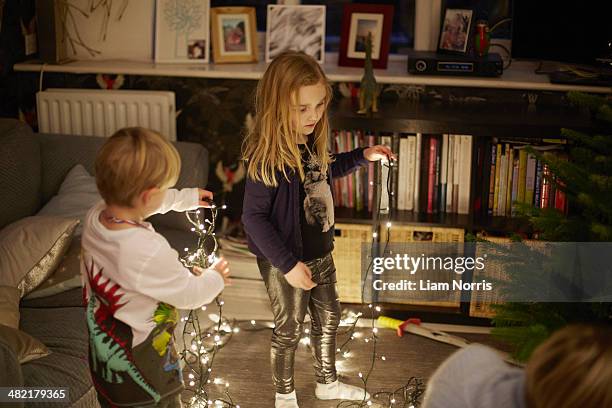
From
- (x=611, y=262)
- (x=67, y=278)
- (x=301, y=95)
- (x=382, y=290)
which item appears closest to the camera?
(x=611, y=262)

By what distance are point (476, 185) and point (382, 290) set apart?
553mm

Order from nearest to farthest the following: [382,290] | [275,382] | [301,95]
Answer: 1. [301,95]
2. [275,382]
3. [382,290]

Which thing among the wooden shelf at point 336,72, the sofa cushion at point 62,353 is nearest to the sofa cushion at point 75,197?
the sofa cushion at point 62,353

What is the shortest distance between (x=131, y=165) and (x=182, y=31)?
1.87 meters

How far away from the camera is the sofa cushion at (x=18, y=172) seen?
2.89 m

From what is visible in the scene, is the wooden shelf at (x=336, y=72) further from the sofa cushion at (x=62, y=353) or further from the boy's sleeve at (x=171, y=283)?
the boy's sleeve at (x=171, y=283)

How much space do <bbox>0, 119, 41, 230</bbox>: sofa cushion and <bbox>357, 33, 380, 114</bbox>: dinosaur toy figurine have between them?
1.23m

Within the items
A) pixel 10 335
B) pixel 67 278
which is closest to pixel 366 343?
pixel 67 278

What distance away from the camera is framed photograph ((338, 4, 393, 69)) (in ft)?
10.9

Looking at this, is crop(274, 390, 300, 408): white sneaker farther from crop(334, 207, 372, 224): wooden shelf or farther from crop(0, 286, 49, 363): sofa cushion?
crop(334, 207, 372, 224): wooden shelf

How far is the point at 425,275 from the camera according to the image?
3326mm

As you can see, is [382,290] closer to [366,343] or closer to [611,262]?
[366,343]

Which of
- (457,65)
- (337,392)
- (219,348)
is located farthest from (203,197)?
(457,65)

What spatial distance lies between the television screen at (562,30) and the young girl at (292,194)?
1.13 meters
